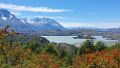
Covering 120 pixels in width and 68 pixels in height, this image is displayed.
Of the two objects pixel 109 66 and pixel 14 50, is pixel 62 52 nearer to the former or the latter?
pixel 14 50

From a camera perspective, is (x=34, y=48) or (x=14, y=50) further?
(x=34, y=48)

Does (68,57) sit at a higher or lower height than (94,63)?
lower

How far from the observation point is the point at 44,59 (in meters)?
33.4

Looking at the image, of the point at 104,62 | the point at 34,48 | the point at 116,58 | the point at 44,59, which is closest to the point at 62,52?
the point at 34,48

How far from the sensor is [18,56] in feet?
121

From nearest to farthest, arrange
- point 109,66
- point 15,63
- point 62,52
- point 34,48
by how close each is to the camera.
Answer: point 109,66 < point 15,63 < point 62,52 < point 34,48

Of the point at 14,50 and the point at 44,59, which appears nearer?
the point at 44,59

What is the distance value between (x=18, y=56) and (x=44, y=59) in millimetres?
4760

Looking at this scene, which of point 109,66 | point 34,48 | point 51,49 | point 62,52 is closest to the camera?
point 109,66

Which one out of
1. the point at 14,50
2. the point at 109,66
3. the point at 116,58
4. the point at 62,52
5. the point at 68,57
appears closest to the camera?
the point at 109,66

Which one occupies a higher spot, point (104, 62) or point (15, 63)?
point (104, 62)

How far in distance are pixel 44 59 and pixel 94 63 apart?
11.4 m

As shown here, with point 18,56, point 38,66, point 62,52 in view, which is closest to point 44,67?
point 38,66

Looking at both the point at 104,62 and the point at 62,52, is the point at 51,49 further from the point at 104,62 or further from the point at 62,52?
the point at 104,62
